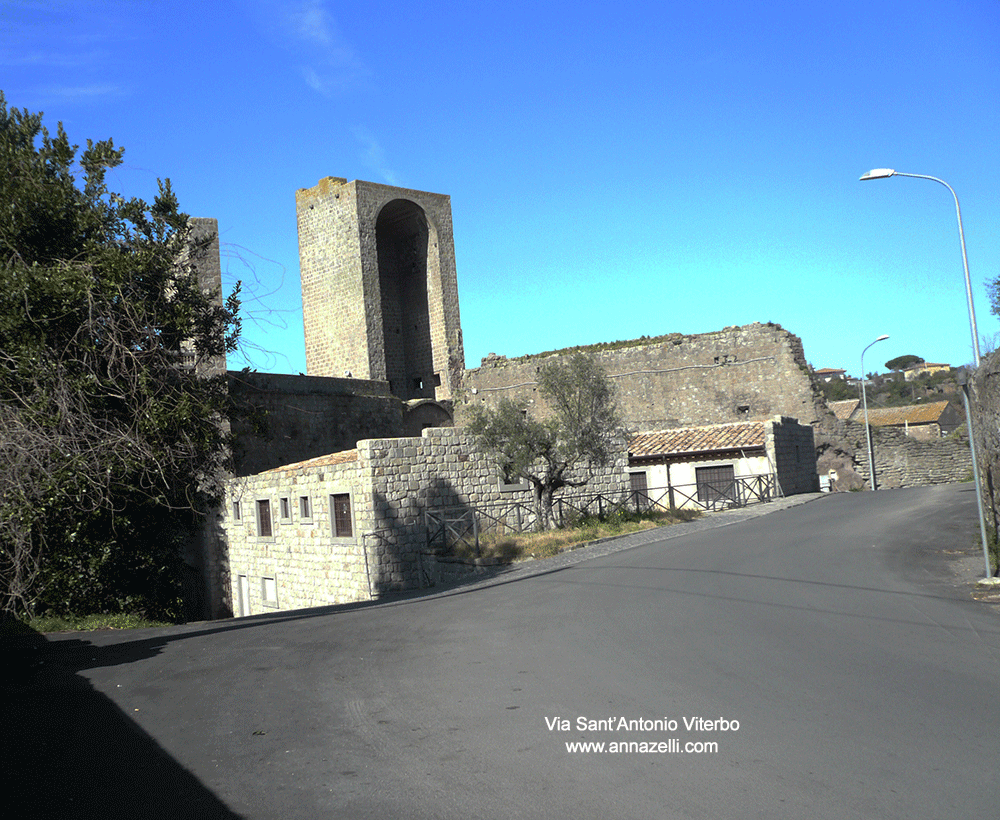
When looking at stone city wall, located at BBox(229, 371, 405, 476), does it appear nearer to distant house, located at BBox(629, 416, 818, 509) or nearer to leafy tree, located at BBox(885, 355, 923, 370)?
distant house, located at BBox(629, 416, 818, 509)

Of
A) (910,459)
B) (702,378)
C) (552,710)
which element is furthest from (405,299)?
(552,710)

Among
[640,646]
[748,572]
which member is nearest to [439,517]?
[748,572]

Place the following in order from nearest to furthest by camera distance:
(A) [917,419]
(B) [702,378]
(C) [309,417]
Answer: (C) [309,417] → (B) [702,378] → (A) [917,419]

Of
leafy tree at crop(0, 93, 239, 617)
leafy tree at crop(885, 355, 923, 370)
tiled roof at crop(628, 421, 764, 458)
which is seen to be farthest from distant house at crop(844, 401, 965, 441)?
leafy tree at crop(885, 355, 923, 370)

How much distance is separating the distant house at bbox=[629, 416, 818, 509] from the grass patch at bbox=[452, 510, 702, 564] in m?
4.74

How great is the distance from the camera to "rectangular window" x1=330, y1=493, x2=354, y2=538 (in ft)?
57.2

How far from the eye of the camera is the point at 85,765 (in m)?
4.43

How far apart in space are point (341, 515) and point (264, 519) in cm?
434

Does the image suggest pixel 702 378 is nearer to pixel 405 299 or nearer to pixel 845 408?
pixel 405 299

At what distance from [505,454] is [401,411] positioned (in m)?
12.1

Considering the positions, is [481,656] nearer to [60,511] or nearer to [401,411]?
[60,511]

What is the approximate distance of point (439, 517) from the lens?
58.2 ft

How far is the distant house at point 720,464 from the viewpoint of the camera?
25.3 metres

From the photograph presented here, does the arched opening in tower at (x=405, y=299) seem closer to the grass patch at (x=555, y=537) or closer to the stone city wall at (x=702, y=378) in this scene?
the stone city wall at (x=702, y=378)
